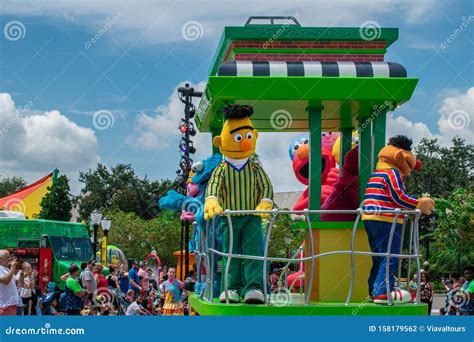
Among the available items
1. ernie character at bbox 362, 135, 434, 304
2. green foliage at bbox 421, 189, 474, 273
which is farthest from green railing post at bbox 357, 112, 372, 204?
green foliage at bbox 421, 189, 474, 273

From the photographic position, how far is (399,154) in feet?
29.4

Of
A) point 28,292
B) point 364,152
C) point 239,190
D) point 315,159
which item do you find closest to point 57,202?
point 28,292

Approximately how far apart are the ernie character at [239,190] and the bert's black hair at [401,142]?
4.62 feet

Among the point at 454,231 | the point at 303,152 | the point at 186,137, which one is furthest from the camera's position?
the point at 454,231

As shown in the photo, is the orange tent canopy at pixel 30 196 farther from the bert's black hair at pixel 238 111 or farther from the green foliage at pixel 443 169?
the bert's black hair at pixel 238 111

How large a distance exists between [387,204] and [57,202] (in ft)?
98.3

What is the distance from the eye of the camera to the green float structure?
29.0ft

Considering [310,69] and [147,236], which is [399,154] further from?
[147,236]

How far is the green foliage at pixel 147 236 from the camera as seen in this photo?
3894 centimetres

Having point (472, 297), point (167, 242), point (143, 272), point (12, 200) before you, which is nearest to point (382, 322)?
point (472, 297)

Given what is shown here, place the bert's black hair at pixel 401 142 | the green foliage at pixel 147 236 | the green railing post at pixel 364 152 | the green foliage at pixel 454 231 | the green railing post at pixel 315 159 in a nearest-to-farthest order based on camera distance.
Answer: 1. the bert's black hair at pixel 401 142
2. the green railing post at pixel 315 159
3. the green railing post at pixel 364 152
4. the green foliage at pixel 454 231
5. the green foliage at pixel 147 236

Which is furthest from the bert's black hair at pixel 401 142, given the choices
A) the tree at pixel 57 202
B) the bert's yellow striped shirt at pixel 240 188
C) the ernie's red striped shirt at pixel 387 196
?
the tree at pixel 57 202

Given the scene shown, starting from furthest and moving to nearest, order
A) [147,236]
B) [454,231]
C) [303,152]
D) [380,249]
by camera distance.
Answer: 1. [147,236]
2. [454,231]
3. [303,152]
4. [380,249]

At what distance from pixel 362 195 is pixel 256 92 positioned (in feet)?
6.25
